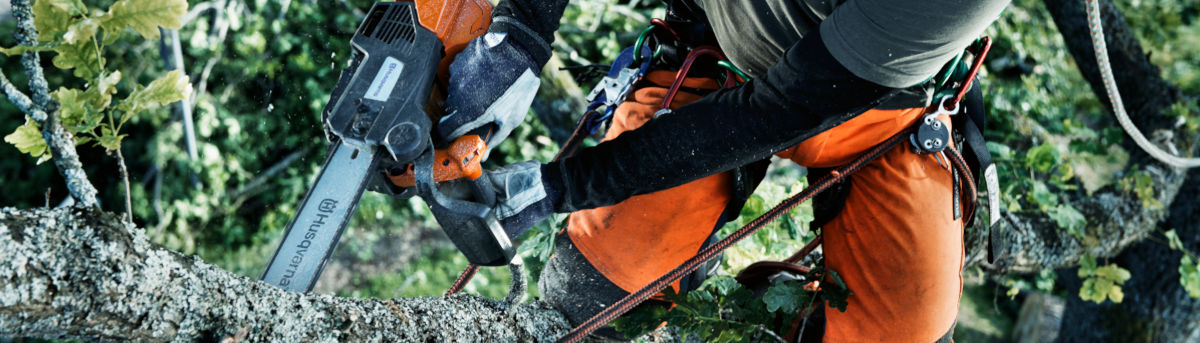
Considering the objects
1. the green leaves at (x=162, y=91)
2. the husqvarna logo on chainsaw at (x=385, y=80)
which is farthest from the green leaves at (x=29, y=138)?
the husqvarna logo on chainsaw at (x=385, y=80)

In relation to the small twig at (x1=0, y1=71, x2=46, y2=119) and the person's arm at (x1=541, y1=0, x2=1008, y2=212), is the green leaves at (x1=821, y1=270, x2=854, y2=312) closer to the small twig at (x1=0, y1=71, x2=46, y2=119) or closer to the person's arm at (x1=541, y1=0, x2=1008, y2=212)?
the person's arm at (x1=541, y1=0, x2=1008, y2=212)

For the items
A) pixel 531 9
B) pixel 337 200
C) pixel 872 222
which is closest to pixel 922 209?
pixel 872 222

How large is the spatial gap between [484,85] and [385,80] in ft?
0.64

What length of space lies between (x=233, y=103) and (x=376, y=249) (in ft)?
5.40

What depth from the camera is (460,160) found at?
1.42m

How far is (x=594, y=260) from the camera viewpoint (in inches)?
66.1

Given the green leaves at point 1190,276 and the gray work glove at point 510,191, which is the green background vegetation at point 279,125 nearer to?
the green leaves at point 1190,276

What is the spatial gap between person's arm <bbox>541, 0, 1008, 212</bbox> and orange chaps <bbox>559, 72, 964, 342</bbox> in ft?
0.69

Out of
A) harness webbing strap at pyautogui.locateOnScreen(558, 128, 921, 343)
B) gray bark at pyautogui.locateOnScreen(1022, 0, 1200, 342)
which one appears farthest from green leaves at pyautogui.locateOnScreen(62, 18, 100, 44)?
gray bark at pyautogui.locateOnScreen(1022, 0, 1200, 342)

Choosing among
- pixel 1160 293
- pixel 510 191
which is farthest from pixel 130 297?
pixel 1160 293

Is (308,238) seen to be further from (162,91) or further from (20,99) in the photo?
(20,99)

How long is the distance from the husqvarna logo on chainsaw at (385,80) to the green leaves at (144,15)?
1.23 ft

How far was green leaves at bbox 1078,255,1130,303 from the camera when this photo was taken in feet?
9.70

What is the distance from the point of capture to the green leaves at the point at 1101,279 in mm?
2955
